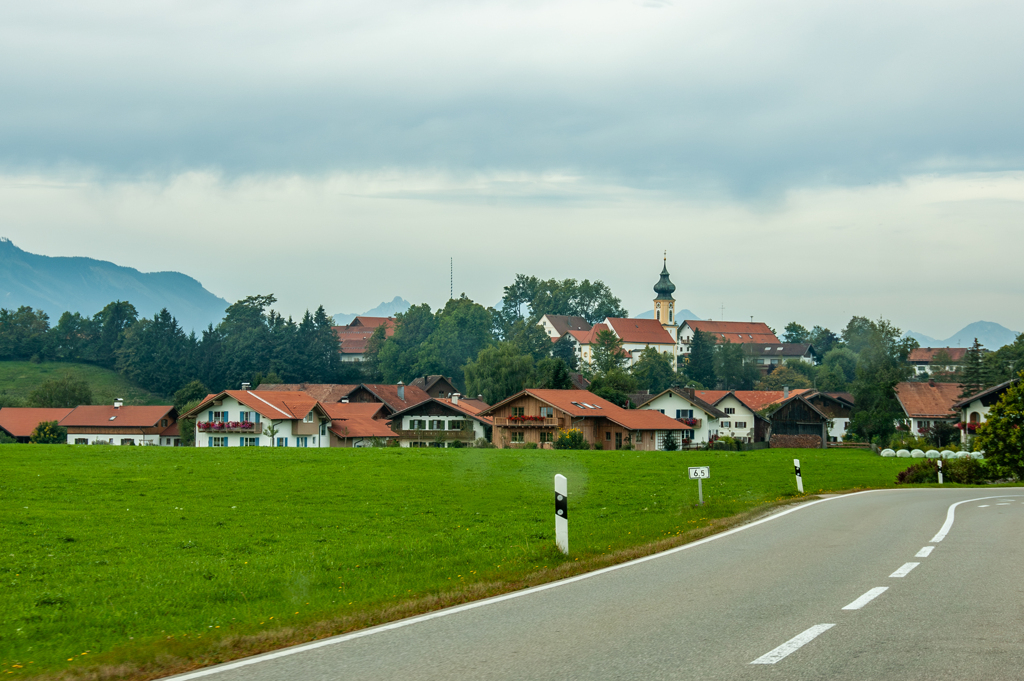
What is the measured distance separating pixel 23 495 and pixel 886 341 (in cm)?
15164

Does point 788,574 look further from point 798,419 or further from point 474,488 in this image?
point 798,419

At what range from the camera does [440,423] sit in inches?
3465

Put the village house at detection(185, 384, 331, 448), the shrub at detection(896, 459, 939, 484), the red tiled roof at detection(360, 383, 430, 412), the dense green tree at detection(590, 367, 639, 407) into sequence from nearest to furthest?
the shrub at detection(896, 459, 939, 484) → the village house at detection(185, 384, 331, 448) → the dense green tree at detection(590, 367, 639, 407) → the red tiled roof at detection(360, 383, 430, 412)

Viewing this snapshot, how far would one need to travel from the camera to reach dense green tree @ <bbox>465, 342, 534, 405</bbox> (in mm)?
115625

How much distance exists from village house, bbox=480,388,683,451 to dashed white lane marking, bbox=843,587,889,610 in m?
64.1

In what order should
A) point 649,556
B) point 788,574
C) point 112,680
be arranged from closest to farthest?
point 112,680 → point 788,574 → point 649,556

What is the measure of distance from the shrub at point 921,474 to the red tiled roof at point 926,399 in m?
58.6

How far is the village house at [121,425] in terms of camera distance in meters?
91.8

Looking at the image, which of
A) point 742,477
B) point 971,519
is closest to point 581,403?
point 742,477

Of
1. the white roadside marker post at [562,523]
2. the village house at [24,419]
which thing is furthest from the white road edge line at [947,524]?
the village house at [24,419]

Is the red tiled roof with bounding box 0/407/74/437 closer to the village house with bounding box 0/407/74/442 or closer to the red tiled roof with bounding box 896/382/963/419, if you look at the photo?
the village house with bounding box 0/407/74/442

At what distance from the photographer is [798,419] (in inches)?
3991

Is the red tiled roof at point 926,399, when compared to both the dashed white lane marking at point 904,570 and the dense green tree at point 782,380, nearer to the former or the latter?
the dense green tree at point 782,380

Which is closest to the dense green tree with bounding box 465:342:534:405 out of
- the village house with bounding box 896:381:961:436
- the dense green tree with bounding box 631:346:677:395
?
the dense green tree with bounding box 631:346:677:395
